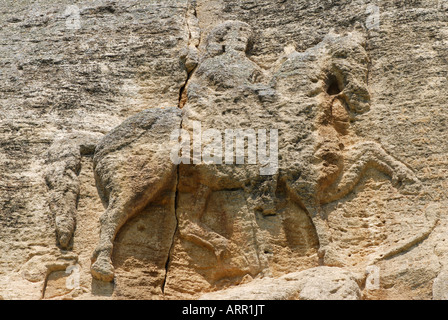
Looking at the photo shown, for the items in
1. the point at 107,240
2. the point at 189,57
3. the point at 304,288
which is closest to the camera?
the point at 304,288

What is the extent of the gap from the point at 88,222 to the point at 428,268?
269 centimetres

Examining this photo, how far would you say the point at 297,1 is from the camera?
325 inches

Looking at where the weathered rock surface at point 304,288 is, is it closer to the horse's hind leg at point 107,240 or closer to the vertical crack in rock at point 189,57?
the vertical crack in rock at point 189,57

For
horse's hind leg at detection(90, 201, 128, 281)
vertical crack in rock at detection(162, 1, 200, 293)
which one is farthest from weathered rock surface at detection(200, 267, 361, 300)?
horse's hind leg at detection(90, 201, 128, 281)

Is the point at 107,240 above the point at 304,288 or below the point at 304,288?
above

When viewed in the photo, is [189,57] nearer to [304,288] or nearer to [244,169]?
[244,169]

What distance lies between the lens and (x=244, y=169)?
7.08 metres

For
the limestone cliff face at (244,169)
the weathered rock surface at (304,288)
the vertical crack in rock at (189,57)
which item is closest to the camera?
the weathered rock surface at (304,288)

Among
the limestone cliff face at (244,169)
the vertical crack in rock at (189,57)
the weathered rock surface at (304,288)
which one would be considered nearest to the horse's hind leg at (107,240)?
the limestone cliff face at (244,169)

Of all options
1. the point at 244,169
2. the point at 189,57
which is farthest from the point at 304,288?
the point at 189,57

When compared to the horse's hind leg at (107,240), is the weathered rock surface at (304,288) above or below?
below

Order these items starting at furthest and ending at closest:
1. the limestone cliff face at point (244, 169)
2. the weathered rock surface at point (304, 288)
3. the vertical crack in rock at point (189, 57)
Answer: the vertical crack in rock at point (189, 57) < the limestone cliff face at point (244, 169) < the weathered rock surface at point (304, 288)

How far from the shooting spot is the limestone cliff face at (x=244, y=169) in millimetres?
6730

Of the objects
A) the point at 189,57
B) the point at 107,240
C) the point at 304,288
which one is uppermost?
the point at 189,57
